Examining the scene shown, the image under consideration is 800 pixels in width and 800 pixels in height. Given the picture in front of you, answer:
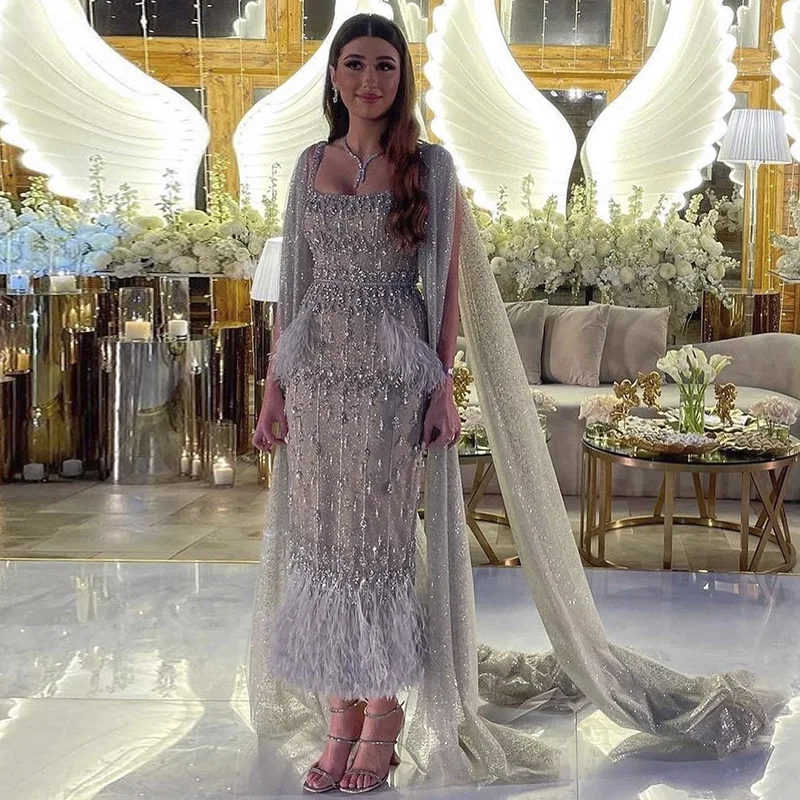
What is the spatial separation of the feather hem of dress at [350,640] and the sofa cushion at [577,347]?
3.67m

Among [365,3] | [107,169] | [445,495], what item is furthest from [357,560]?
[365,3]

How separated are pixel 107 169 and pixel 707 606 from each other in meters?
4.33

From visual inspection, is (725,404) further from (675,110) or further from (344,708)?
(675,110)

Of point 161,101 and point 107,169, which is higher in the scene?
point 161,101

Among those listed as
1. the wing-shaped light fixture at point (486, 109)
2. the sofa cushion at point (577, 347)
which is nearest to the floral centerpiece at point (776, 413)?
the sofa cushion at point (577, 347)

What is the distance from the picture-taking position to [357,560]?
2.42 m

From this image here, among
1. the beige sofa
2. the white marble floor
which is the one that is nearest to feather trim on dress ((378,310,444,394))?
the white marble floor

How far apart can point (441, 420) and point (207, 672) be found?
47.6 inches

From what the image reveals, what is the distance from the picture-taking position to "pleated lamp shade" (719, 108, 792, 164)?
257 inches

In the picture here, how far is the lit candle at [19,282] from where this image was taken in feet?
19.6

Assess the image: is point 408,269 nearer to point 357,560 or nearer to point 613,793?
point 357,560

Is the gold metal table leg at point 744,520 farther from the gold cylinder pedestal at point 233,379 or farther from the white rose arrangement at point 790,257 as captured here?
the gold cylinder pedestal at point 233,379

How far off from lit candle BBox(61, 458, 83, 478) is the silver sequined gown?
3748 mm

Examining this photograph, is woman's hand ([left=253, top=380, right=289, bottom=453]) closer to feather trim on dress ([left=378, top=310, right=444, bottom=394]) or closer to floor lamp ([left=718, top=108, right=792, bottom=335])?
feather trim on dress ([left=378, top=310, right=444, bottom=394])
